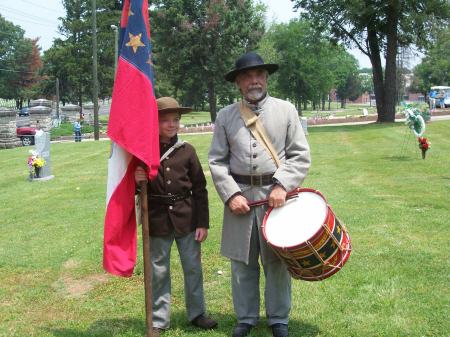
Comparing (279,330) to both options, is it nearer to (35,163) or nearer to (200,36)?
(35,163)

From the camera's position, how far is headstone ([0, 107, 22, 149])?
36.7m

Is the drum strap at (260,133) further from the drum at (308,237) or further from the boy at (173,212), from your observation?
the boy at (173,212)

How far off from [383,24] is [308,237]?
109 ft

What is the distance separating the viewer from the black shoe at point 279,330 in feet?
14.9

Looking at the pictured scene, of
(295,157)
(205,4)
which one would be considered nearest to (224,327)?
(295,157)

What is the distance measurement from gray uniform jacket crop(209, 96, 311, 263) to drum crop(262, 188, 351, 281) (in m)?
0.23

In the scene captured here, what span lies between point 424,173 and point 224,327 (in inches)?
397

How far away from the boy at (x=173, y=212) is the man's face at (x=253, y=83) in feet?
1.85

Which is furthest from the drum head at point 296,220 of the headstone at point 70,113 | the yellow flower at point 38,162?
the headstone at point 70,113

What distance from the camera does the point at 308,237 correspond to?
13.1ft

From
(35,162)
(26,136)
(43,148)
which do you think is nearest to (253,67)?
(35,162)

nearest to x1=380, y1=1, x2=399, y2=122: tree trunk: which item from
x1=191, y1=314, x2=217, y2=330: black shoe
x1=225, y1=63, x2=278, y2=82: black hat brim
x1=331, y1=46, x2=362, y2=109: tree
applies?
x1=225, y1=63, x2=278, y2=82: black hat brim

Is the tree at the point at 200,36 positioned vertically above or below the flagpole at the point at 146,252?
above

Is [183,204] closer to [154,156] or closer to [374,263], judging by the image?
[154,156]
